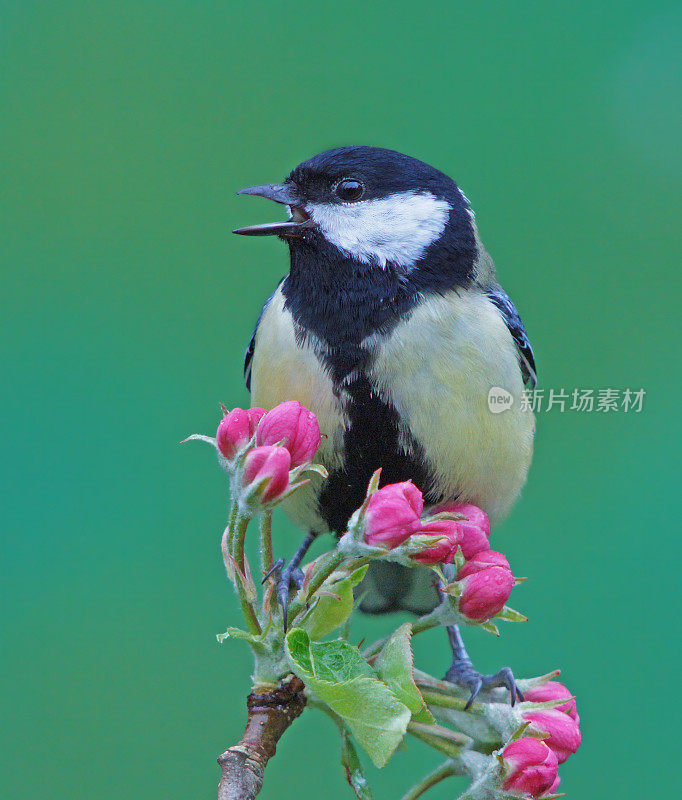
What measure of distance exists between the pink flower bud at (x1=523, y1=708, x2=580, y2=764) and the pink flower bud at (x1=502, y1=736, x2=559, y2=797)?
0.04 m

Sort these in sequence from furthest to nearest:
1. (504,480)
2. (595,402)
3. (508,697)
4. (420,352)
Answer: (595,402)
(504,480)
(420,352)
(508,697)

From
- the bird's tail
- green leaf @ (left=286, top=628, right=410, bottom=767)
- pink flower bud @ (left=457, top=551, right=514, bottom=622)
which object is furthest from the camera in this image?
the bird's tail

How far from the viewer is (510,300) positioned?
1.33m

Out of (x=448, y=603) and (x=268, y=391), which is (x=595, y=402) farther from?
(x=448, y=603)

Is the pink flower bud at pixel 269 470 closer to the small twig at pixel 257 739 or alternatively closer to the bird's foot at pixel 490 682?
the small twig at pixel 257 739

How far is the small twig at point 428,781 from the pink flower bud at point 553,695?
0.12 metres

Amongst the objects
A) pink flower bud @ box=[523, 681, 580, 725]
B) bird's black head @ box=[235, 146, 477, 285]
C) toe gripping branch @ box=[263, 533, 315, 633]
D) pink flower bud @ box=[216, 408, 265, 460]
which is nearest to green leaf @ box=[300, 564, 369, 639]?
toe gripping branch @ box=[263, 533, 315, 633]

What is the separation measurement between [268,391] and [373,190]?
306mm

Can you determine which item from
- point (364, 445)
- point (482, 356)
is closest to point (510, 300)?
point (482, 356)

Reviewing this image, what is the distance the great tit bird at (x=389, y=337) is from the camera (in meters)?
1.09

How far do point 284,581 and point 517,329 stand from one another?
602mm

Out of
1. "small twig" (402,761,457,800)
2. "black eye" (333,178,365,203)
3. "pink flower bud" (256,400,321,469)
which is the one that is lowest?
"small twig" (402,761,457,800)

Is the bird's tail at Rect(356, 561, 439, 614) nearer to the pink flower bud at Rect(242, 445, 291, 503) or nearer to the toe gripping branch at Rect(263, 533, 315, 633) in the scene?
the toe gripping branch at Rect(263, 533, 315, 633)

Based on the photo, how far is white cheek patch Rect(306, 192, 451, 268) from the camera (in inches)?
43.4
